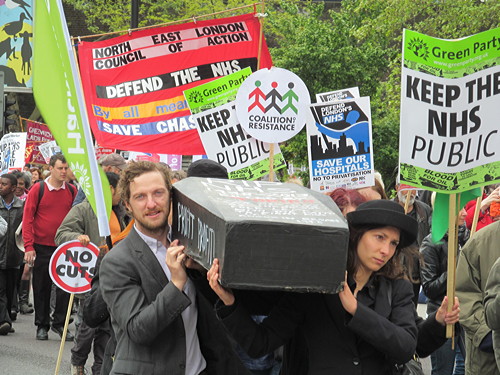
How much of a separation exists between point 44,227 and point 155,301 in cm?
819

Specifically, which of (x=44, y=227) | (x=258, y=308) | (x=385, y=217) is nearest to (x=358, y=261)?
(x=385, y=217)

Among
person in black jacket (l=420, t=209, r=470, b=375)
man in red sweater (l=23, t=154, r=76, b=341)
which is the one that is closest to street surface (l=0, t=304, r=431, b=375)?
man in red sweater (l=23, t=154, r=76, b=341)

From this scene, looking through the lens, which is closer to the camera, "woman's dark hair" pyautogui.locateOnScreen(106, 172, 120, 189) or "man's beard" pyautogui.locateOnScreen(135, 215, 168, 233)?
"man's beard" pyautogui.locateOnScreen(135, 215, 168, 233)

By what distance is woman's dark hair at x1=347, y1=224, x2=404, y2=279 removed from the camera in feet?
14.3

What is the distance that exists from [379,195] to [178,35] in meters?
5.54

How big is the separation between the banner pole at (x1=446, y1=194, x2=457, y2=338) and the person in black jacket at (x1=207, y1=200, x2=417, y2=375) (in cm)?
37

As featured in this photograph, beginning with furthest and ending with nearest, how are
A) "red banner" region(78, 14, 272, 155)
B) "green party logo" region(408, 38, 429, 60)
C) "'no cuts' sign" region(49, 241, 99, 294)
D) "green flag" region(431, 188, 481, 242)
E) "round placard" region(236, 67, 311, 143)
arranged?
1. "red banner" region(78, 14, 272, 155)
2. "round placard" region(236, 67, 311, 143)
3. "'no cuts' sign" region(49, 241, 99, 294)
4. "green flag" region(431, 188, 481, 242)
5. "green party logo" region(408, 38, 429, 60)

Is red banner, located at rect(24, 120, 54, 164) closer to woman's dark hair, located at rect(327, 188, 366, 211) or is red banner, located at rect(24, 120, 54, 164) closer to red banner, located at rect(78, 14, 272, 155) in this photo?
red banner, located at rect(78, 14, 272, 155)

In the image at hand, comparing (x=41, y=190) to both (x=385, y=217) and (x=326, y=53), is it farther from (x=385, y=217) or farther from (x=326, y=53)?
(x=326, y=53)

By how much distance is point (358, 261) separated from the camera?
14.3ft

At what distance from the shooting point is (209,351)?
454 cm

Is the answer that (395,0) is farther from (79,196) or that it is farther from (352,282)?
(352,282)

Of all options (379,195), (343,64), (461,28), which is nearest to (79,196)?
(379,195)

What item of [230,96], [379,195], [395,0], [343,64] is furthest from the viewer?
[343,64]
